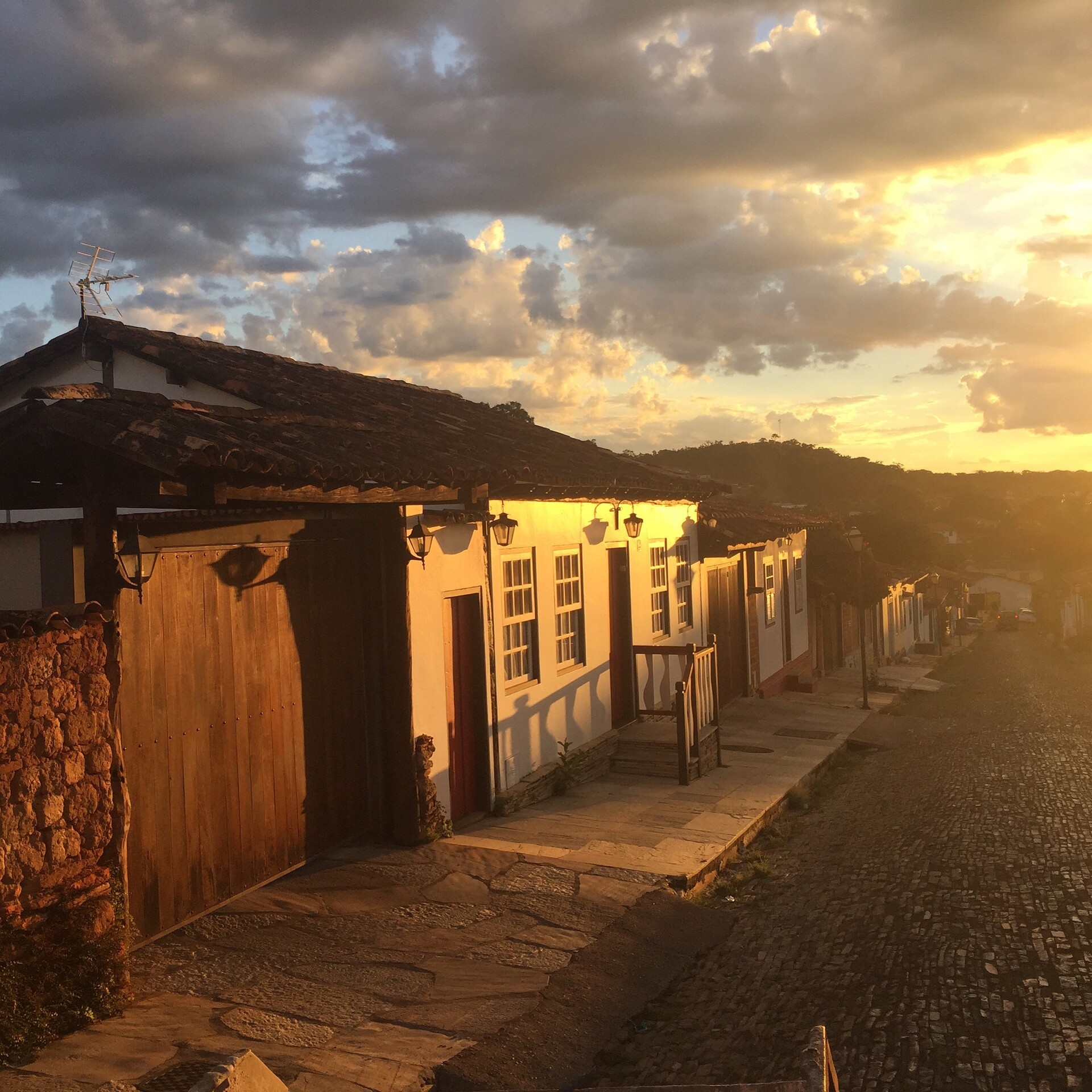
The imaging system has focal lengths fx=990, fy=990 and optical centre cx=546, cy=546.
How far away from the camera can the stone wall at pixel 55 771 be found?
14.5ft

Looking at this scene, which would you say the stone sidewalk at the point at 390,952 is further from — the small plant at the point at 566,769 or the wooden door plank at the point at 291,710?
the small plant at the point at 566,769

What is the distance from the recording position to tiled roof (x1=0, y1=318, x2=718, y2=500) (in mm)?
5266

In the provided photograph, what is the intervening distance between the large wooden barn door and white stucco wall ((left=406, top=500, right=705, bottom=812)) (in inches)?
20.3

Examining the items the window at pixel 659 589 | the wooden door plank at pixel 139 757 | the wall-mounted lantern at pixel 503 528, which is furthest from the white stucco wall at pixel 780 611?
the wooden door plank at pixel 139 757

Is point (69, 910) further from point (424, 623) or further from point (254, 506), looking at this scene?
point (424, 623)

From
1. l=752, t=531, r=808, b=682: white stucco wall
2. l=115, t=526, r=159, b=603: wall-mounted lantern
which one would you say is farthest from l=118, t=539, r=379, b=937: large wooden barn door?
l=752, t=531, r=808, b=682: white stucco wall

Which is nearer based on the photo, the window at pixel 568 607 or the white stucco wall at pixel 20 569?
the white stucco wall at pixel 20 569

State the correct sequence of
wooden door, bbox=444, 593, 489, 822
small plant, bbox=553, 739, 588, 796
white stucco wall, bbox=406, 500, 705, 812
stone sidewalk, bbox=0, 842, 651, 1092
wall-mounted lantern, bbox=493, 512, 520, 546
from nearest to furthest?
stone sidewalk, bbox=0, 842, 651, 1092 < white stucco wall, bbox=406, 500, 705, 812 < wooden door, bbox=444, 593, 489, 822 < wall-mounted lantern, bbox=493, 512, 520, 546 < small plant, bbox=553, 739, 588, 796

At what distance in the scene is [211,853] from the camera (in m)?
6.16

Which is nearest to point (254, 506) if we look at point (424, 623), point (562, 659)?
point (424, 623)

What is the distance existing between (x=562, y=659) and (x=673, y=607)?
3.70 metres

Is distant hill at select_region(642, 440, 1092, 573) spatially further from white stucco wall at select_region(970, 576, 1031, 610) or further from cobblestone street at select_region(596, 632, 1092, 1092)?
cobblestone street at select_region(596, 632, 1092, 1092)

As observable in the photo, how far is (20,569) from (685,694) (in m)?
6.64

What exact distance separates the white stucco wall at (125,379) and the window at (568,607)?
3.68 metres
